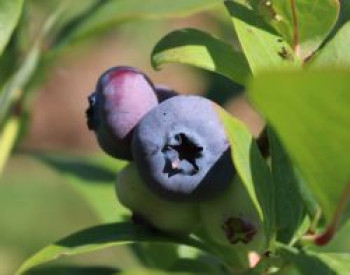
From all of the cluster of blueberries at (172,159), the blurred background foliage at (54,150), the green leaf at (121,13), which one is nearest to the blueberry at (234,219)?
the cluster of blueberries at (172,159)

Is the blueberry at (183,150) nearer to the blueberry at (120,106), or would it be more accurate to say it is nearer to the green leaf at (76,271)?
the blueberry at (120,106)

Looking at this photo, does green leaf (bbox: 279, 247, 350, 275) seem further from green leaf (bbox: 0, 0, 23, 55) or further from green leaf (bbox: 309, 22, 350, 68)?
green leaf (bbox: 0, 0, 23, 55)

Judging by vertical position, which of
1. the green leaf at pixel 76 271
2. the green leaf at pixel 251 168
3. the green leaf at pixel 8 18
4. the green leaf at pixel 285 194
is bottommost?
the green leaf at pixel 76 271

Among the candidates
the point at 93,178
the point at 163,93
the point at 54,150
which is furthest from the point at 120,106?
the point at 54,150

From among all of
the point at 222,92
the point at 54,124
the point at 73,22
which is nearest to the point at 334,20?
the point at 73,22

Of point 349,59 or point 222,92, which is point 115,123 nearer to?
point 349,59

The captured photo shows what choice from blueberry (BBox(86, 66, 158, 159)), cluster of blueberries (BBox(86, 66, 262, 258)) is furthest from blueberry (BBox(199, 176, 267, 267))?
blueberry (BBox(86, 66, 158, 159))

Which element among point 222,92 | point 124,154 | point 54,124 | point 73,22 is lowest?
point 54,124
